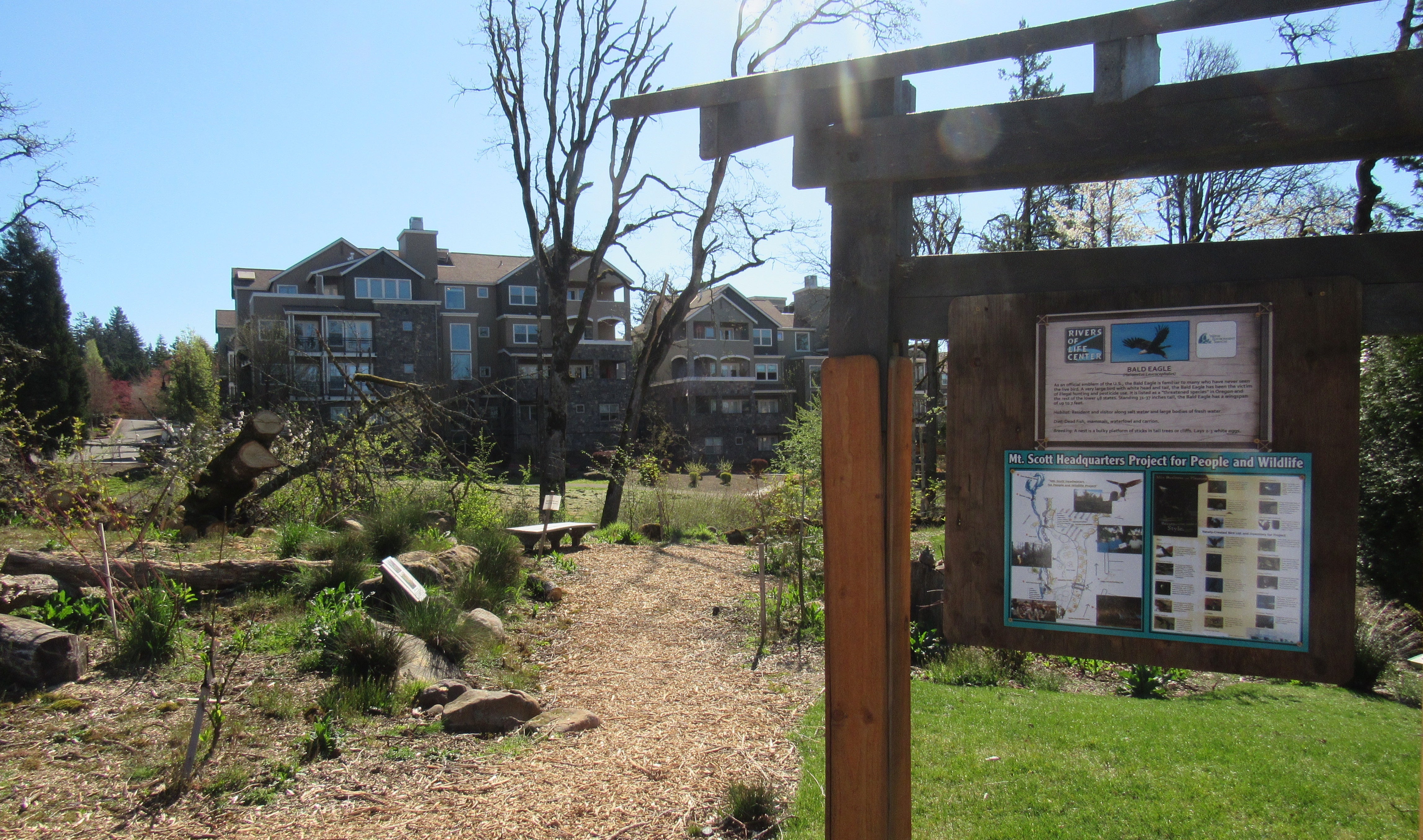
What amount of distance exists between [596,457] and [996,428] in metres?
21.6

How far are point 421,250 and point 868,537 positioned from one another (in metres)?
47.8

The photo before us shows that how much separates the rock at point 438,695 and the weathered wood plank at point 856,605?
143 inches

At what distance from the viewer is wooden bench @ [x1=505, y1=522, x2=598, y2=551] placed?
1147cm

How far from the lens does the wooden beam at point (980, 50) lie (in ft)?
7.38

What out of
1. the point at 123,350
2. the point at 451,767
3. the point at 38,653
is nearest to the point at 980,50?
the point at 451,767

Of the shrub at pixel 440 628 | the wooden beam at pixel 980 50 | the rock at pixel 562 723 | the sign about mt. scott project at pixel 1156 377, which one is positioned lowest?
the rock at pixel 562 723

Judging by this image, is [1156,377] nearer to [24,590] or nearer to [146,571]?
[146,571]

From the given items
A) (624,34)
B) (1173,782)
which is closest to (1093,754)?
(1173,782)

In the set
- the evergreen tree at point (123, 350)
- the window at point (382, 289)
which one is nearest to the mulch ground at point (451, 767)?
the window at point (382, 289)

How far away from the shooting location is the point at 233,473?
10.3m

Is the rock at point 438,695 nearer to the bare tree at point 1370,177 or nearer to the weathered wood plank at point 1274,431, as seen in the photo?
the weathered wood plank at point 1274,431

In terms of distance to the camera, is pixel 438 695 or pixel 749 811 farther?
pixel 438 695

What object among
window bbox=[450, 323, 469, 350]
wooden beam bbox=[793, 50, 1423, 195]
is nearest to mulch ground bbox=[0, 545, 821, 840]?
wooden beam bbox=[793, 50, 1423, 195]

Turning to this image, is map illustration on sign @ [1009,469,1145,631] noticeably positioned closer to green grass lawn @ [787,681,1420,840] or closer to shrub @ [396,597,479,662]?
green grass lawn @ [787,681,1420,840]
